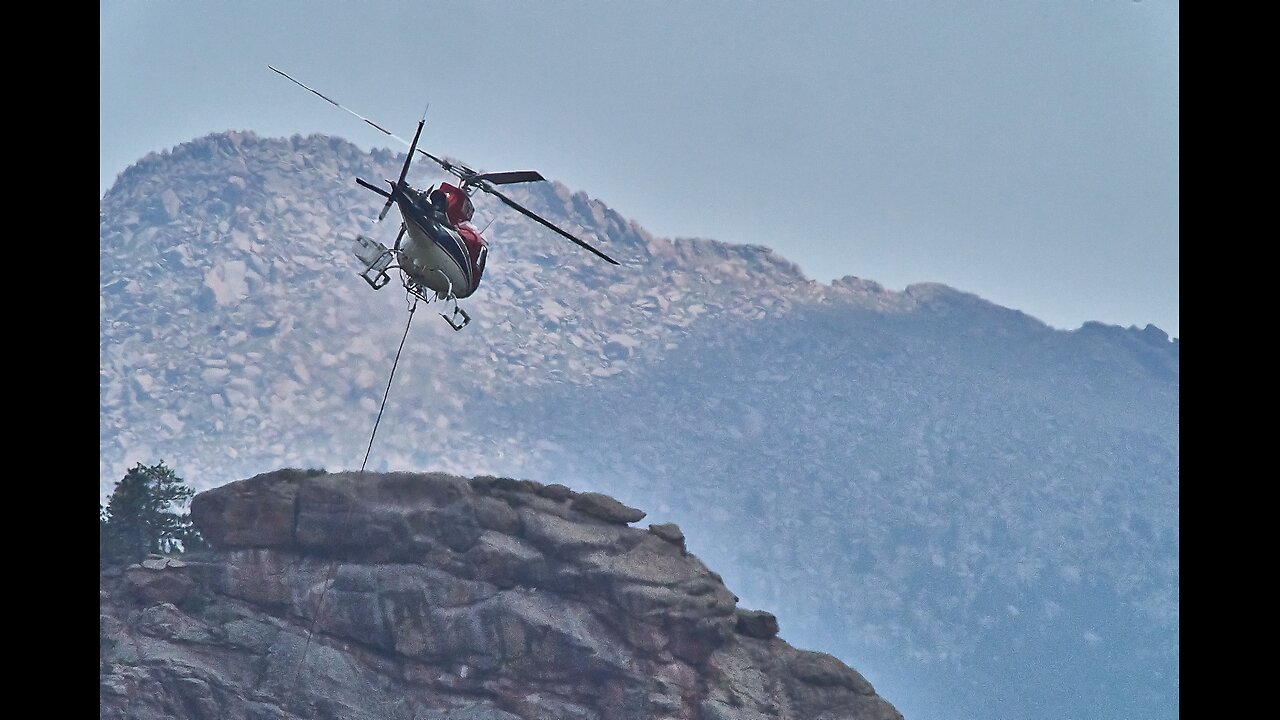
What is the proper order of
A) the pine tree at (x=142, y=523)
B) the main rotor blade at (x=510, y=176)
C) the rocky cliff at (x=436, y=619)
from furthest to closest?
the pine tree at (x=142, y=523), the rocky cliff at (x=436, y=619), the main rotor blade at (x=510, y=176)

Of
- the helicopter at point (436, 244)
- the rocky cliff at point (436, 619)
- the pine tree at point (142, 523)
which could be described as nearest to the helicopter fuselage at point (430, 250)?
the helicopter at point (436, 244)

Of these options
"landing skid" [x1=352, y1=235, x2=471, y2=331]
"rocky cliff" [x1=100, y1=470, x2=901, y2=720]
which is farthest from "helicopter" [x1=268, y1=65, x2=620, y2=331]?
"rocky cliff" [x1=100, y1=470, x2=901, y2=720]

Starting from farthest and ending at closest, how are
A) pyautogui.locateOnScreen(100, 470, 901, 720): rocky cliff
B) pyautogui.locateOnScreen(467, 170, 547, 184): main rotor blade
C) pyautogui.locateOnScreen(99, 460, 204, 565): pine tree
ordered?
pyautogui.locateOnScreen(99, 460, 204, 565): pine tree
pyautogui.locateOnScreen(100, 470, 901, 720): rocky cliff
pyautogui.locateOnScreen(467, 170, 547, 184): main rotor blade

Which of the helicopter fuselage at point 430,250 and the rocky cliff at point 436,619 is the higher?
the helicopter fuselage at point 430,250

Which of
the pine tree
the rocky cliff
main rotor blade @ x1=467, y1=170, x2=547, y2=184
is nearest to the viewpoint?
main rotor blade @ x1=467, y1=170, x2=547, y2=184

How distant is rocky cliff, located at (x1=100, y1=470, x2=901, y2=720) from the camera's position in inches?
2420

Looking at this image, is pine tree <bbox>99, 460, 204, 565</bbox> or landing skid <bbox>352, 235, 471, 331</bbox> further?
pine tree <bbox>99, 460, 204, 565</bbox>

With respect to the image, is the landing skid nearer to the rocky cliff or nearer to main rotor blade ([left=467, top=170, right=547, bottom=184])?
main rotor blade ([left=467, top=170, right=547, bottom=184])

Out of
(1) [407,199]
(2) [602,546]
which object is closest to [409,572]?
(2) [602,546]

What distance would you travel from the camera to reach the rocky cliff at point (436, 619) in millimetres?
61469

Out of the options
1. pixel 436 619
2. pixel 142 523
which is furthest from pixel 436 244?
pixel 142 523

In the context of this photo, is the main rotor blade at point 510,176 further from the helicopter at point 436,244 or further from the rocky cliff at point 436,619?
the rocky cliff at point 436,619

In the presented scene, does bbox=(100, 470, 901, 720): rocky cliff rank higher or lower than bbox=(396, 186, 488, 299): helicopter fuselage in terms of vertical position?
lower
